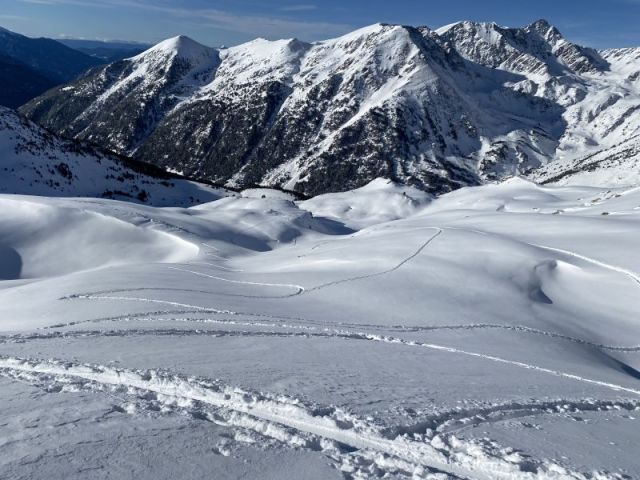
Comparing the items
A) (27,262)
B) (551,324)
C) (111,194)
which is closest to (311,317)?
(551,324)

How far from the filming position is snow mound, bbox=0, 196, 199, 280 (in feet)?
118

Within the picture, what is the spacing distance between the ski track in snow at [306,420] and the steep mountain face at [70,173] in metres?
63.8

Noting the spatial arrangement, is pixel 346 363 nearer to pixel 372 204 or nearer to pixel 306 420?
pixel 306 420

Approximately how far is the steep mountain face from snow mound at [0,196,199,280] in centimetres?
2694

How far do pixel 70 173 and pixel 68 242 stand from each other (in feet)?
130

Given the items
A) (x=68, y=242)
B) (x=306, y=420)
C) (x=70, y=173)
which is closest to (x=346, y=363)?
(x=306, y=420)

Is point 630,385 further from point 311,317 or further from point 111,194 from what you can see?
point 111,194

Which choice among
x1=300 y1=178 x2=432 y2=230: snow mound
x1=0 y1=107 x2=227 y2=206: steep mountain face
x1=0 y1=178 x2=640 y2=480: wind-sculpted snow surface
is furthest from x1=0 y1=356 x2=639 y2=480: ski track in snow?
x1=300 y1=178 x2=432 y2=230: snow mound

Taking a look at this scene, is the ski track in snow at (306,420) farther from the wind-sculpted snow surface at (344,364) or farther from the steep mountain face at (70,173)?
the steep mountain face at (70,173)

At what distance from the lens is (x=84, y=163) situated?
78.8 m

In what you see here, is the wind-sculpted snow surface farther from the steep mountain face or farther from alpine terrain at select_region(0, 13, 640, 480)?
the steep mountain face

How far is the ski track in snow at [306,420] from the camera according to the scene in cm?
675

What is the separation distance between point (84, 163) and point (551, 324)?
76761 millimetres

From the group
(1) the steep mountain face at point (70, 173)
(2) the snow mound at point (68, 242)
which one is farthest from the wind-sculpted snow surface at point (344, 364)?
(1) the steep mountain face at point (70, 173)
